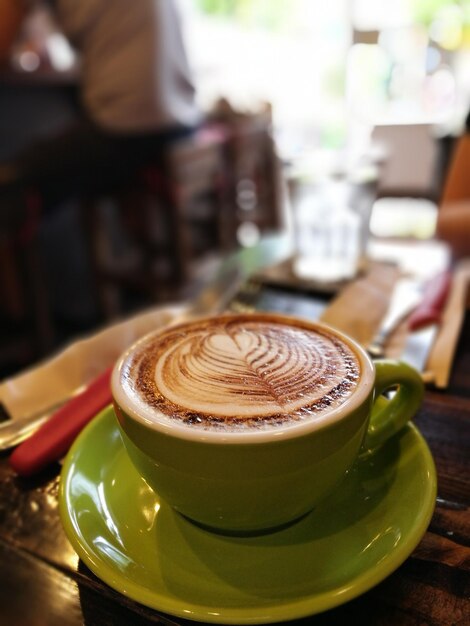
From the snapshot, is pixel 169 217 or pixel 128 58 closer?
pixel 128 58

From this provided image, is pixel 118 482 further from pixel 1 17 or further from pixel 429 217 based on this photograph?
pixel 429 217

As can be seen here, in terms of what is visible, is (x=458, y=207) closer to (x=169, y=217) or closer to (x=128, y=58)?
(x=169, y=217)

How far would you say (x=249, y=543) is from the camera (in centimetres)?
39

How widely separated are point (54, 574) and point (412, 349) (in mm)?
484

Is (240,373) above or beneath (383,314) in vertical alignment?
above

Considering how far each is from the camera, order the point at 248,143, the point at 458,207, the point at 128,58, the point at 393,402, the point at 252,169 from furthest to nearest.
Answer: the point at 252,169, the point at 248,143, the point at 128,58, the point at 458,207, the point at 393,402

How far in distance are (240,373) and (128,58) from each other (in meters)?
1.62

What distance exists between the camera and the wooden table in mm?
361

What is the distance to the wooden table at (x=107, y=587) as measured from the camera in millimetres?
361

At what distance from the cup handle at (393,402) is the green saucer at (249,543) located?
2cm

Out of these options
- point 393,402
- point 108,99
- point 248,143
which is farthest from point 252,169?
point 393,402

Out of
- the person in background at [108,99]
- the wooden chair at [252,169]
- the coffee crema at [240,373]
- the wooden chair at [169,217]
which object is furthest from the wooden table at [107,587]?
the wooden chair at [252,169]

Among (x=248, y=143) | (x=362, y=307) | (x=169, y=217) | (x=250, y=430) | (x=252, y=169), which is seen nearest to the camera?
(x=250, y=430)

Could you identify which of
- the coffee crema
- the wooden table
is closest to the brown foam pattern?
the coffee crema
